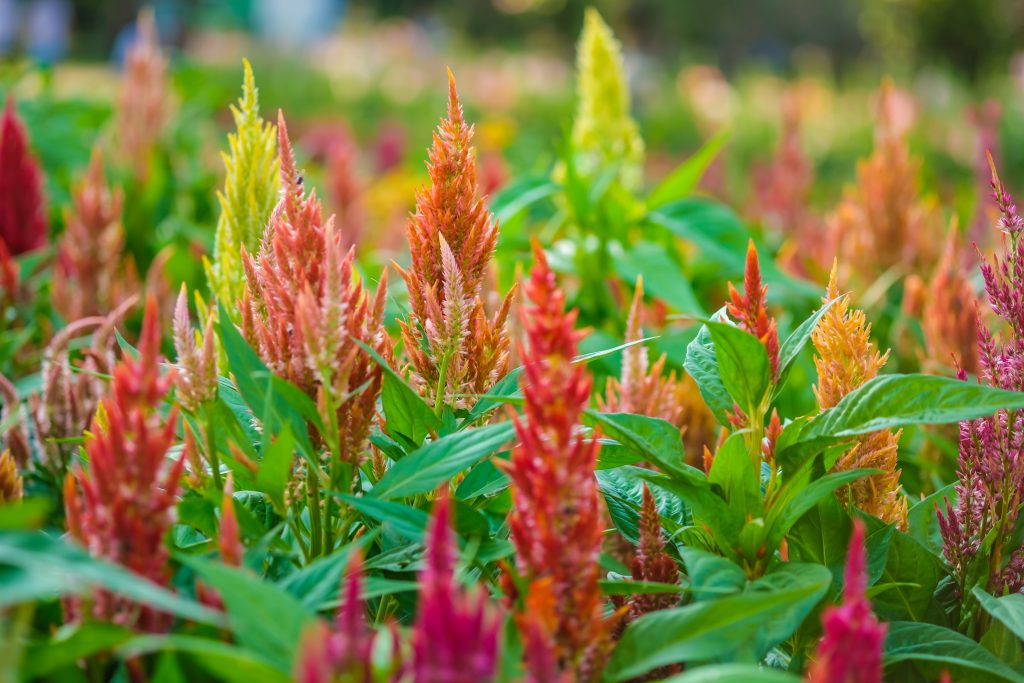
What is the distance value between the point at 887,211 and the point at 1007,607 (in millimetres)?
2104

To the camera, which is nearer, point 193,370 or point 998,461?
point 193,370

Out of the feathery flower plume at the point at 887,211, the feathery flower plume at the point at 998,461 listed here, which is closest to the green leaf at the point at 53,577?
the feathery flower plume at the point at 998,461

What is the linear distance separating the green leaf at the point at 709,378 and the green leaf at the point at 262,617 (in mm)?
655

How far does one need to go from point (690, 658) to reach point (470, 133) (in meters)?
0.69

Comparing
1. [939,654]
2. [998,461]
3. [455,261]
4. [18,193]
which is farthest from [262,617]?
[18,193]

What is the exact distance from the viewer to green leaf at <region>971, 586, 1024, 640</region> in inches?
44.1

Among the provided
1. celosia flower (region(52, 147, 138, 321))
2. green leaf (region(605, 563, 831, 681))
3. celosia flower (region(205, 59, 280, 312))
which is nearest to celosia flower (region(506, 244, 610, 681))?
green leaf (region(605, 563, 831, 681))

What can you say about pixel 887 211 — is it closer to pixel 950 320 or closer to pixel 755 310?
pixel 950 320

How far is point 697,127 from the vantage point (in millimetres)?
11812

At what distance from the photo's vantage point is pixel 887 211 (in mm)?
3061

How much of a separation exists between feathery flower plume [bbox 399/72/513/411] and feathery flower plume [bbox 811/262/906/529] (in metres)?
0.43

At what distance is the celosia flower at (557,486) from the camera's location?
92cm

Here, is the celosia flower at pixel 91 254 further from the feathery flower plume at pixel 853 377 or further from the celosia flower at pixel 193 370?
the feathery flower plume at pixel 853 377

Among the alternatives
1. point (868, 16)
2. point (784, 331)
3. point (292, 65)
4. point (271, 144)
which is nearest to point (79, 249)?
point (271, 144)
